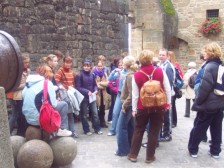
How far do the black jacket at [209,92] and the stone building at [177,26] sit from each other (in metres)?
11.0

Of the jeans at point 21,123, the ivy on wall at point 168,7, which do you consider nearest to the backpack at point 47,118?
the jeans at point 21,123

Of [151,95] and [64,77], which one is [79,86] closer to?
→ [64,77]

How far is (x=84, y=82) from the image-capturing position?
7.58 m

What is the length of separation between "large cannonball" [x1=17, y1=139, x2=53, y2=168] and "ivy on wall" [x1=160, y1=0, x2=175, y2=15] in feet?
44.9

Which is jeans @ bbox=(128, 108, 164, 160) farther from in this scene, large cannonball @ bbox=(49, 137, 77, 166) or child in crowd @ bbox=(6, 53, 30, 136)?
child in crowd @ bbox=(6, 53, 30, 136)

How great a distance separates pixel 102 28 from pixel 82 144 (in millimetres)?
4659

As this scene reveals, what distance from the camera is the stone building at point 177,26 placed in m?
16.7

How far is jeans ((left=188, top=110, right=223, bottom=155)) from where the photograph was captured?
582 cm

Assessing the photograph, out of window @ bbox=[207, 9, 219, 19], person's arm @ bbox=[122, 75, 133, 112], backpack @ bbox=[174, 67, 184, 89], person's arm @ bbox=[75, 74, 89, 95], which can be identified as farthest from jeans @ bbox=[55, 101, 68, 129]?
window @ bbox=[207, 9, 219, 19]

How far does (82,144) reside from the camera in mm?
6809

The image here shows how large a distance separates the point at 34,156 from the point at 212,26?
1569cm

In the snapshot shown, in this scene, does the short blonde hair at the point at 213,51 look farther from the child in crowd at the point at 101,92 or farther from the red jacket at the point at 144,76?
the child in crowd at the point at 101,92

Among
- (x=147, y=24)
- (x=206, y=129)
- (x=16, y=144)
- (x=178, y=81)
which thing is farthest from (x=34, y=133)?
(x=147, y=24)

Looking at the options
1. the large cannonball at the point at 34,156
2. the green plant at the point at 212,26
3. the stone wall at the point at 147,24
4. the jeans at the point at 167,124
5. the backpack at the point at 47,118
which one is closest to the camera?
the large cannonball at the point at 34,156
